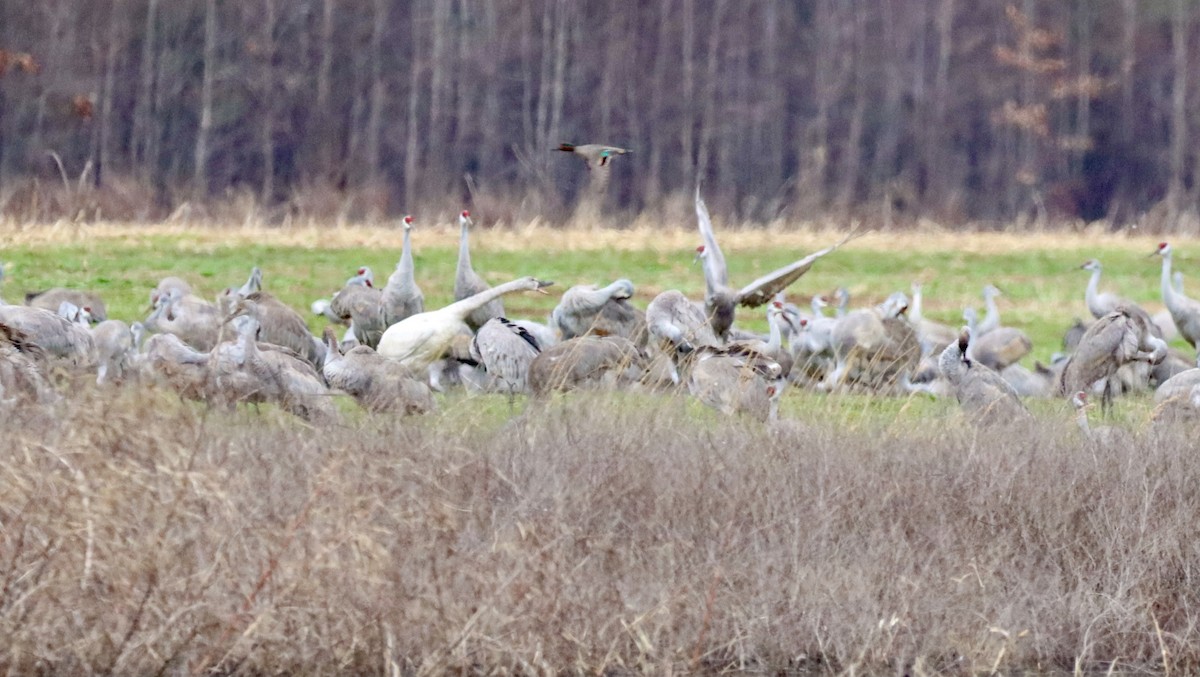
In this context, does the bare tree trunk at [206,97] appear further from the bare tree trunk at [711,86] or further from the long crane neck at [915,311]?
the long crane neck at [915,311]

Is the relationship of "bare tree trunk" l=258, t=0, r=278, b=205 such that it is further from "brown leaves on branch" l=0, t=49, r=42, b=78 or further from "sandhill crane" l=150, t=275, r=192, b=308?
"sandhill crane" l=150, t=275, r=192, b=308

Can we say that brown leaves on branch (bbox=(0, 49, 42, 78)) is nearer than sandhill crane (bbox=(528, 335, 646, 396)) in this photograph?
No

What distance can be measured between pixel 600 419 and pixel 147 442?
2.29 metres

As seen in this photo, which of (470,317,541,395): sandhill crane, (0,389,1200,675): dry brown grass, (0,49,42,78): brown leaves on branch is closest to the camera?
(0,389,1200,675): dry brown grass

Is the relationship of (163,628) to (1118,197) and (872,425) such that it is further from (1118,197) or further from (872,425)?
(1118,197)

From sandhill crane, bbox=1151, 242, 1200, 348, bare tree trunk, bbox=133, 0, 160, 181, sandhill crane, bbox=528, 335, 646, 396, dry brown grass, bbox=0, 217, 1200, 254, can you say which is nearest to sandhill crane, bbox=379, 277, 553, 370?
sandhill crane, bbox=528, 335, 646, 396

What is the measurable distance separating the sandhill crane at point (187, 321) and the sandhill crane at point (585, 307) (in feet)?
6.55

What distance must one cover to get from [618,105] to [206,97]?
7.20 metres

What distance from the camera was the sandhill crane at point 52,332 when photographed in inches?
359

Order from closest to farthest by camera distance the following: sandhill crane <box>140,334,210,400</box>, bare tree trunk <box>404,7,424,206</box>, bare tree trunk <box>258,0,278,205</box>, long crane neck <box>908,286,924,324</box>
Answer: sandhill crane <box>140,334,210,400</box>
long crane neck <box>908,286,924,324</box>
bare tree trunk <box>258,0,278,205</box>
bare tree trunk <box>404,7,424,206</box>

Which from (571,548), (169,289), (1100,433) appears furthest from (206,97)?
(571,548)

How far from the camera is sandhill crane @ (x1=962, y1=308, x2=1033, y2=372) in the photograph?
11.9 m

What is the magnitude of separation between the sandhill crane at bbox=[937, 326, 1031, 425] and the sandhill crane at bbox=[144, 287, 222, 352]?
4064 mm

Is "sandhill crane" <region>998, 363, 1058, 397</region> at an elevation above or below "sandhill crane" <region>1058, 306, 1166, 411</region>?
below
